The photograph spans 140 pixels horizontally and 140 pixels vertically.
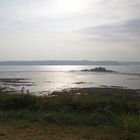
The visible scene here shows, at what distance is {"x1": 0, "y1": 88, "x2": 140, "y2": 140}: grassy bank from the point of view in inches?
328

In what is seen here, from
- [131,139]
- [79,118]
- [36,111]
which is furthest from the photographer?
[36,111]

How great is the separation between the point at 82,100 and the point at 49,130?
3269 millimetres

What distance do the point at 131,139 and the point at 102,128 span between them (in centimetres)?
138

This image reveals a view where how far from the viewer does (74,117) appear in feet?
32.6

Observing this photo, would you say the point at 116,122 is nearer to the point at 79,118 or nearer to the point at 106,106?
the point at 79,118

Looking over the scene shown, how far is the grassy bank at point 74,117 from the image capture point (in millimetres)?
8328

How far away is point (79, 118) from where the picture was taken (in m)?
9.89

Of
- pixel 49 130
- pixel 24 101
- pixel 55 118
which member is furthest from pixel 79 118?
pixel 24 101

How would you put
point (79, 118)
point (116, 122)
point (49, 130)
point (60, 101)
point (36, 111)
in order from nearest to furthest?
point (49, 130) → point (116, 122) → point (79, 118) → point (36, 111) → point (60, 101)

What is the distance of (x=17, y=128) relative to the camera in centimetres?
892

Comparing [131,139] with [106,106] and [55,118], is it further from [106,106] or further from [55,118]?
[106,106]

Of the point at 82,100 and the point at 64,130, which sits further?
the point at 82,100

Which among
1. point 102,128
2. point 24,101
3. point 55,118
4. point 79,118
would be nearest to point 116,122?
point 102,128

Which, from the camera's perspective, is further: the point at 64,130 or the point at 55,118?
the point at 55,118
